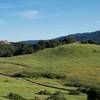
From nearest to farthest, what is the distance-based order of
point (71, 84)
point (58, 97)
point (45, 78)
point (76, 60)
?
1. point (58, 97)
2. point (71, 84)
3. point (45, 78)
4. point (76, 60)

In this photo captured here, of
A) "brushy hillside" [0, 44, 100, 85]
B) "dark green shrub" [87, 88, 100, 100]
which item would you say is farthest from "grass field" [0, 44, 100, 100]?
"dark green shrub" [87, 88, 100, 100]

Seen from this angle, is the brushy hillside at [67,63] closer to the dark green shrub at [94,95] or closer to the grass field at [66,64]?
the grass field at [66,64]

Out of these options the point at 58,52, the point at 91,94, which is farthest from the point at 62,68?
the point at 91,94

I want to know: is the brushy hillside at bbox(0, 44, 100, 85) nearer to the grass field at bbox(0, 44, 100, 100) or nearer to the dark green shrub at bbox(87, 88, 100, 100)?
the grass field at bbox(0, 44, 100, 100)

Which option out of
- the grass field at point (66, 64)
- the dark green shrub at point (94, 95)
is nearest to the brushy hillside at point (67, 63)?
the grass field at point (66, 64)

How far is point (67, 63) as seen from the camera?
104 metres

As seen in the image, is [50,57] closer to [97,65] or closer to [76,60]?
[76,60]

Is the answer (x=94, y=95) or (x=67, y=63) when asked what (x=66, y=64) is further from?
(x=94, y=95)

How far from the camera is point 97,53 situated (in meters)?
115

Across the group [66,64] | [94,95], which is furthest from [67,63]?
[94,95]

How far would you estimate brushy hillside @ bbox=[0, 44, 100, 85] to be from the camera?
8712 centimetres

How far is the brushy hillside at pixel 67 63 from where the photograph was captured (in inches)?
3430

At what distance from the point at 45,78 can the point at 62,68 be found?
15777mm

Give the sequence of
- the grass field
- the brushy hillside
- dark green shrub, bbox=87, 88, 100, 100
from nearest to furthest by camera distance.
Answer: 1. dark green shrub, bbox=87, 88, 100, 100
2. the grass field
3. the brushy hillside
